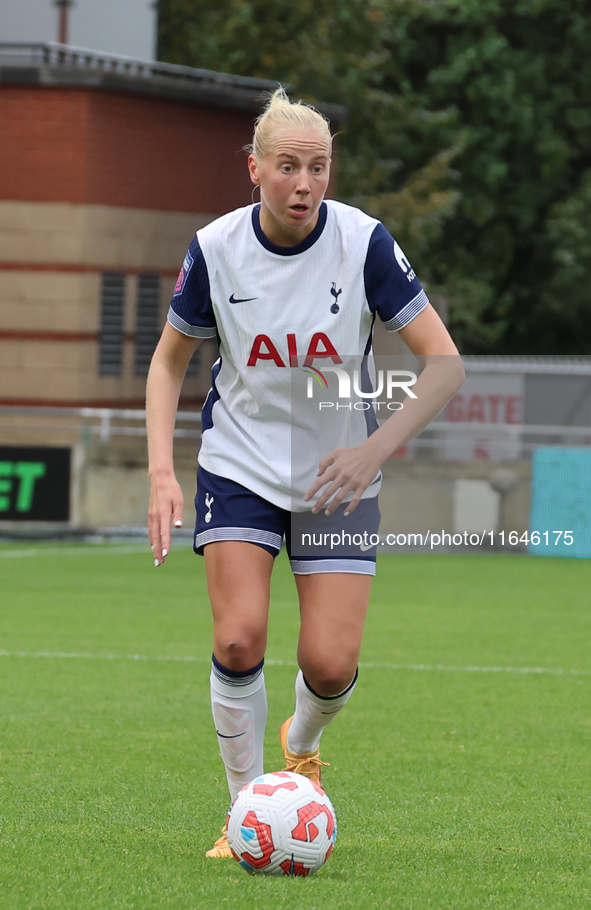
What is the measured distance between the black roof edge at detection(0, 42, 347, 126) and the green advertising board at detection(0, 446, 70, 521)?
16.5 feet

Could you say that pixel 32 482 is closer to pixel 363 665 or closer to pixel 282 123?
pixel 363 665

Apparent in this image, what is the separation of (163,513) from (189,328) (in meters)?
0.64

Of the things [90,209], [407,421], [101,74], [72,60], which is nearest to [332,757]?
[407,421]

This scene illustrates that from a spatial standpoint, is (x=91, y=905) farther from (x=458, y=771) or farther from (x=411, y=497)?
(x=411, y=497)

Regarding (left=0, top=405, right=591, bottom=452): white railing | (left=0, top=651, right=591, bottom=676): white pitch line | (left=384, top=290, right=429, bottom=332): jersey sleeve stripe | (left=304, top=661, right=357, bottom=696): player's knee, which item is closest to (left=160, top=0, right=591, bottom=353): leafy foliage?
(left=0, top=405, right=591, bottom=452): white railing

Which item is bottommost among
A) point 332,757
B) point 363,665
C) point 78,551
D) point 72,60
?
point 78,551

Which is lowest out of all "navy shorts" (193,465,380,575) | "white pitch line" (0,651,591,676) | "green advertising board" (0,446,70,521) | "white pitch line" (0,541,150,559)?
"white pitch line" (0,541,150,559)

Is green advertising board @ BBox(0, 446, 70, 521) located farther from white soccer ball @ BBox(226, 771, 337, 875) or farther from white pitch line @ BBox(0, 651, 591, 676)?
white soccer ball @ BBox(226, 771, 337, 875)

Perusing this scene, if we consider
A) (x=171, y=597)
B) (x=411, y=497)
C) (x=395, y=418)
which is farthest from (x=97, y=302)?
(x=395, y=418)

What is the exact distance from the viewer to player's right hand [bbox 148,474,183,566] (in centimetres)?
456

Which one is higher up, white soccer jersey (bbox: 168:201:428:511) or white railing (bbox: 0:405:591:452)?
white soccer jersey (bbox: 168:201:428:511)

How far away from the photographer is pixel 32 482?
17203 mm

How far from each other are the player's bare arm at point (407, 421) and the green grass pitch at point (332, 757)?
117cm

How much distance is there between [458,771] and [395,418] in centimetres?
236
